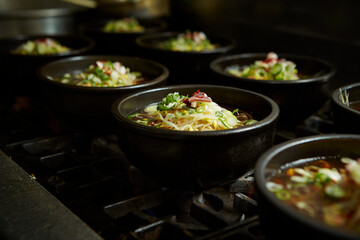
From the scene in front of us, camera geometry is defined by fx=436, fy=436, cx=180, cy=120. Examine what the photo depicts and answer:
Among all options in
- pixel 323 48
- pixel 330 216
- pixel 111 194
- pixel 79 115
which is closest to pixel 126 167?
pixel 111 194

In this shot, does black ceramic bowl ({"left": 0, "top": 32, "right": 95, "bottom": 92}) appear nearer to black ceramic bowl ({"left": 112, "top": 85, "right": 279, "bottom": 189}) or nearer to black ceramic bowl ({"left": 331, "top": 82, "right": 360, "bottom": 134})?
black ceramic bowl ({"left": 112, "top": 85, "right": 279, "bottom": 189})

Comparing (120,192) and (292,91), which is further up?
(292,91)

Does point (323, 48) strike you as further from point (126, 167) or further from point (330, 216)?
point (330, 216)

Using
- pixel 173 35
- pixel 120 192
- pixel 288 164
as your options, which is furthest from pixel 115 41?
pixel 288 164

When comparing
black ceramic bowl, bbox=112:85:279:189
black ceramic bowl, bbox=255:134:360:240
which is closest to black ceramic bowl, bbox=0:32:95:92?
black ceramic bowl, bbox=112:85:279:189

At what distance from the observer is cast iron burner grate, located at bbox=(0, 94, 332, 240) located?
68.1 inches

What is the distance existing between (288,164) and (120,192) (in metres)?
0.99

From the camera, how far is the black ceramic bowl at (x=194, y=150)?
1.61m

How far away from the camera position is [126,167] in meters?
2.35

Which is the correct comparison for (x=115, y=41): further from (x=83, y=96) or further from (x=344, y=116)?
(x=344, y=116)

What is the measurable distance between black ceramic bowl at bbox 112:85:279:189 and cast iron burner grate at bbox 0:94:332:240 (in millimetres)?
176

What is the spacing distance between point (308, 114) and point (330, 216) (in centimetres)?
132

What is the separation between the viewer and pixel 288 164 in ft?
5.10

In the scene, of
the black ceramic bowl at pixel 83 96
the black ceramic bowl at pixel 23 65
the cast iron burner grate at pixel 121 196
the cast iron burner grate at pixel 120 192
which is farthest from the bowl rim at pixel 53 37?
the cast iron burner grate at pixel 121 196
